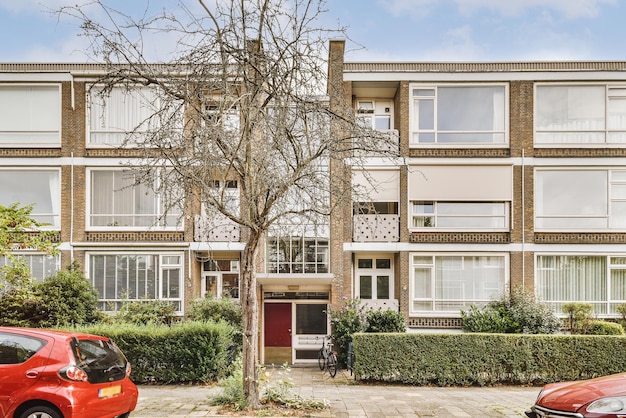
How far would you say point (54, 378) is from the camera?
739 centimetres

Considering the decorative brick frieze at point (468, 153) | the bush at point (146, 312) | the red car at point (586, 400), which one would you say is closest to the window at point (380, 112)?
the decorative brick frieze at point (468, 153)

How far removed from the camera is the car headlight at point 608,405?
6.52 meters

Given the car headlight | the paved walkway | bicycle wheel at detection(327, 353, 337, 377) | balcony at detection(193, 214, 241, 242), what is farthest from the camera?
balcony at detection(193, 214, 241, 242)

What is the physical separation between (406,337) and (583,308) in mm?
7512

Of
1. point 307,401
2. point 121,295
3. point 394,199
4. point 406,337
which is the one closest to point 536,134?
point 394,199

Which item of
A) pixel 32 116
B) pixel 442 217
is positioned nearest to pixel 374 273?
pixel 442 217

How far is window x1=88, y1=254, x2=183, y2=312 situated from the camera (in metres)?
20.0

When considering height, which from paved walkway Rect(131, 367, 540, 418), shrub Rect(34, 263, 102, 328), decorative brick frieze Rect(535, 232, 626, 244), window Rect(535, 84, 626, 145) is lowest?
paved walkway Rect(131, 367, 540, 418)

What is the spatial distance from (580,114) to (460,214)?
547cm

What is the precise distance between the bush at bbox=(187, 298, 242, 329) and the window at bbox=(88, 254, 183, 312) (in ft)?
4.14

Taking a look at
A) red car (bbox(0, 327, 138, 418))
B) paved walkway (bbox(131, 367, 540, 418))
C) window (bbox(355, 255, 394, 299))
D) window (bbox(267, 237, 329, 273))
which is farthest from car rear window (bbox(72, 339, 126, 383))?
window (bbox(355, 255, 394, 299))

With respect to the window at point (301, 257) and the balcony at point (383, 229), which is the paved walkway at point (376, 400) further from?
the balcony at point (383, 229)

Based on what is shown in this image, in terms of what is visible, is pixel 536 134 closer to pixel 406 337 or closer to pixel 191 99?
Answer: pixel 406 337

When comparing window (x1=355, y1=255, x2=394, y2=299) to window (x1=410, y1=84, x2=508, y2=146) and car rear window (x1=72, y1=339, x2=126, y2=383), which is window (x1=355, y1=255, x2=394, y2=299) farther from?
car rear window (x1=72, y1=339, x2=126, y2=383)
